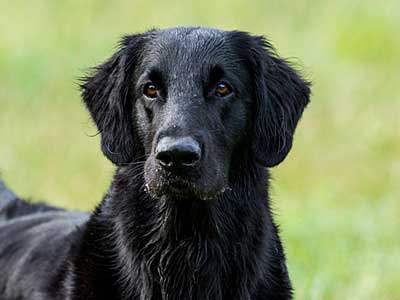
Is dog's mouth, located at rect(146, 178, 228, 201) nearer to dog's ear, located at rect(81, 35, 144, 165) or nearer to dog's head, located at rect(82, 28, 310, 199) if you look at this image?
dog's head, located at rect(82, 28, 310, 199)

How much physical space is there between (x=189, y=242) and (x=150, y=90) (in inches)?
28.0

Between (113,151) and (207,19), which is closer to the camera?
(113,151)

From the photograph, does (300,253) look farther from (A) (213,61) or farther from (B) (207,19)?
(B) (207,19)

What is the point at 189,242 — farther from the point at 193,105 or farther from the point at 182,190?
the point at 193,105

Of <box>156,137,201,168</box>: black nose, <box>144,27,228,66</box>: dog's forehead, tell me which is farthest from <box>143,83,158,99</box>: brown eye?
<box>156,137,201,168</box>: black nose

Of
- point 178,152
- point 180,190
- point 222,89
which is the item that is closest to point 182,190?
point 180,190

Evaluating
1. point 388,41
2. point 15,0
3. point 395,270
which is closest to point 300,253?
point 395,270

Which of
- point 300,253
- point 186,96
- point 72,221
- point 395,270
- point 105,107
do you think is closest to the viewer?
point 186,96

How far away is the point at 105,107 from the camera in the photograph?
5480 mm

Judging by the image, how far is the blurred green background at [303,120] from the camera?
330 inches

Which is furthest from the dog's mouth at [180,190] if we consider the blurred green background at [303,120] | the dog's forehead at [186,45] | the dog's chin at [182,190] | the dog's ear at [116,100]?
the blurred green background at [303,120]

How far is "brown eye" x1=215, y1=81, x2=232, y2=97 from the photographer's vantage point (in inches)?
203

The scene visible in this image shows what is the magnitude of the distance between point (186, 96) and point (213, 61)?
0.26 meters

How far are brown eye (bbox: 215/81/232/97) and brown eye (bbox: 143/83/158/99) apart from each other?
0.27m
